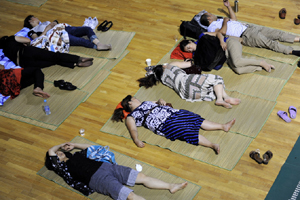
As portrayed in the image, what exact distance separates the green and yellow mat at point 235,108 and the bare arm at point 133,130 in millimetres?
103

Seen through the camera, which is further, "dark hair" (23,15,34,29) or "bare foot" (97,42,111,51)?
"dark hair" (23,15,34,29)

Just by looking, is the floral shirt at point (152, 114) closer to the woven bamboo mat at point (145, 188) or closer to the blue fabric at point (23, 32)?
the woven bamboo mat at point (145, 188)

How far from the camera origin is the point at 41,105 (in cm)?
560

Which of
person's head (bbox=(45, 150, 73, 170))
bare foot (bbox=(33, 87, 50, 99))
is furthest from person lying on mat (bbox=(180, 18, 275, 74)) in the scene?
person's head (bbox=(45, 150, 73, 170))

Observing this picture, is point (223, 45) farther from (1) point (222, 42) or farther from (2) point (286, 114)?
(2) point (286, 114)

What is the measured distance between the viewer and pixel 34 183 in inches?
182

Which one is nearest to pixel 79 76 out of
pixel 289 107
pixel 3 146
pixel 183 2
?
pixel 3 146

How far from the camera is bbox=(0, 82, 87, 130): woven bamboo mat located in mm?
5391

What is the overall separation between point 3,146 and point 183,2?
420 centimetres

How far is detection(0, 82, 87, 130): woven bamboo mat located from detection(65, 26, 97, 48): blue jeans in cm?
100

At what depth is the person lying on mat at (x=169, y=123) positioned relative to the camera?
4629 mm

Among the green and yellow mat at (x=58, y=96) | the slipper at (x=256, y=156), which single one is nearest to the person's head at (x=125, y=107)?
the green and yellow mat at (x=58, y=96)

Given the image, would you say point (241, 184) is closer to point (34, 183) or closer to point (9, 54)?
point (34, 183)

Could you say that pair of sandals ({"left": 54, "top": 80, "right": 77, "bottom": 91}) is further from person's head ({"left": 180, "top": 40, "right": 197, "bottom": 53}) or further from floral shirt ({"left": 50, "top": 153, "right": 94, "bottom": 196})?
person's head ({"left": 180, "top": 40, "right": 197, "bottom": 53})
